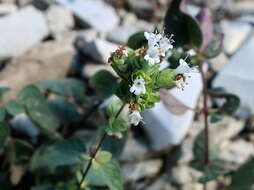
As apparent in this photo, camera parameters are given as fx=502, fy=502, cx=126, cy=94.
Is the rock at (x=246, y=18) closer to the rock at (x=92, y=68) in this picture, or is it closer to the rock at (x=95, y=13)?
the rock at (x=95, y=13)

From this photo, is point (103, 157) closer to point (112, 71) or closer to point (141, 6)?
point (112, 71)

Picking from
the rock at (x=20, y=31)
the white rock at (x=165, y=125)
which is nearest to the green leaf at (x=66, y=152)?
the white rock at (x=165, y=125)

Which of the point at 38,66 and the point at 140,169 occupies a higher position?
the point at 38,66

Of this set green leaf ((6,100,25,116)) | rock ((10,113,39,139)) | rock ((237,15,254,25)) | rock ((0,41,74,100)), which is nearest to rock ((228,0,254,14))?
rock ((237,15,254,25))

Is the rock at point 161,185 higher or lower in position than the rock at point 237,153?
lower

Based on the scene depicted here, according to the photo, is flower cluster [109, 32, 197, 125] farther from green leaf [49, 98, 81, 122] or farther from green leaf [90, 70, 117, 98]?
green leaf [49, 98, 81, 122]

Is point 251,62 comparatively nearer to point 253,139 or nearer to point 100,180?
point 253,139

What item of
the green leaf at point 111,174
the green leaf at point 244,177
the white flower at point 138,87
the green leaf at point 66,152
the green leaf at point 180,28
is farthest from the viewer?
the green leaf at point 244,177

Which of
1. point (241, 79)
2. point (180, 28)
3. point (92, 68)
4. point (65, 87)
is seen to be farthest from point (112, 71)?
point (241, 79)
